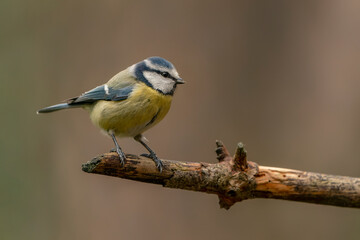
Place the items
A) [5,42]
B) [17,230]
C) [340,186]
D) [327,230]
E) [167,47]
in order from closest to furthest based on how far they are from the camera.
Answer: [340,186]
[167,47]
[327,230]
[17,230]
[5,42]

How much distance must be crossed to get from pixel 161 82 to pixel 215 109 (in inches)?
38.0

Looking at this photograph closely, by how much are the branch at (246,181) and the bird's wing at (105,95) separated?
1.70 ft

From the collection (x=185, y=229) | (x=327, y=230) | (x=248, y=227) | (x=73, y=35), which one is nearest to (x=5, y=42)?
(x=73, y=35)

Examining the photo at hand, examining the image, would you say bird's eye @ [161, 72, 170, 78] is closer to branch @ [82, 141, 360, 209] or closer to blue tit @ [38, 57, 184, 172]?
blue tit @ [38, 57, 184, 172]

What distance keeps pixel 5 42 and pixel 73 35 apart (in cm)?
126

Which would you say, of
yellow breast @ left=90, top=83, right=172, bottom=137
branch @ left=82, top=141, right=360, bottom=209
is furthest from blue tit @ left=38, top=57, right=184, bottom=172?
branch @ left=82, top=141, right=360, bottom=209

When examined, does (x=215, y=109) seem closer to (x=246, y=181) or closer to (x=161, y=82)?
(x=161, y=82)

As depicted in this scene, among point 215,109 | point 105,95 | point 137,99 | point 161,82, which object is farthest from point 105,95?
point 215,109

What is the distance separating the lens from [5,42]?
15.7 ft

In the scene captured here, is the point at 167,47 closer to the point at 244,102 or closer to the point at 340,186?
the point at 244,102

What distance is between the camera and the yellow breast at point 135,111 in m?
2.69

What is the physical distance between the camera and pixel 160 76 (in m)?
2.79

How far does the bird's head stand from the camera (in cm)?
275

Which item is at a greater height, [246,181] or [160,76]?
[160,76]
